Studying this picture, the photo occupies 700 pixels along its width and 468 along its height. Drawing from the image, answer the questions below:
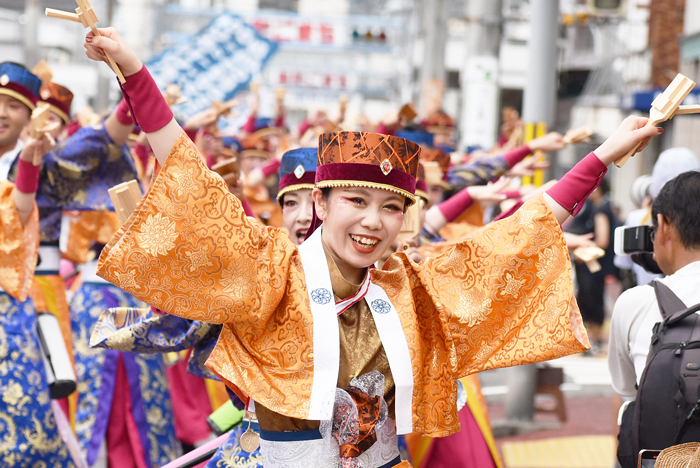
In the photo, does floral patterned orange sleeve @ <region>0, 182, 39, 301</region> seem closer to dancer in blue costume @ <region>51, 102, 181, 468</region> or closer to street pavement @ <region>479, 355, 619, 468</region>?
dancer in blue costume @ <region>51, 102, 181, 468</region>

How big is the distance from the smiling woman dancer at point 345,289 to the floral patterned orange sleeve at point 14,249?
1.88 m

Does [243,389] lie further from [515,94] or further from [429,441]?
[515,94]

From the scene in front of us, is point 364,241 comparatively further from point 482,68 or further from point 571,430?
point 482,68

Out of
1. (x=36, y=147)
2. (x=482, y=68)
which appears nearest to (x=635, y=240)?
(x=36, y=147)

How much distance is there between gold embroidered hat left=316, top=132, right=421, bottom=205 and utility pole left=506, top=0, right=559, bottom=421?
4.21m

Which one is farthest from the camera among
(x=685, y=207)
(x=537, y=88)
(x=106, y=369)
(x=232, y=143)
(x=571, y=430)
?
(x=232, y=143)

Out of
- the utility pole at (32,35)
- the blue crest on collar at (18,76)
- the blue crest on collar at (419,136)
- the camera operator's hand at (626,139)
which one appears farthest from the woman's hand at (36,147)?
the utility pole at (32,35)

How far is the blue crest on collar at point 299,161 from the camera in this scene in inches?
143

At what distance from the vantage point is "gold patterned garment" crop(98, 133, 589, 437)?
7.76ft

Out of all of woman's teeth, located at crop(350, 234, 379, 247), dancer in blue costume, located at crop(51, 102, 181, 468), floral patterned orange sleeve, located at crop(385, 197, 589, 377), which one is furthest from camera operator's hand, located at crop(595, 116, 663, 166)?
dancer in blue costume, located at crop(51, 102, 181, 468)

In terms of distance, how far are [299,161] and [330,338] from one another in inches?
52.7

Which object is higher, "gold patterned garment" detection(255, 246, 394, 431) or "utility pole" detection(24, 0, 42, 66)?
"utility pole" detection(24, 0, 42, 66)

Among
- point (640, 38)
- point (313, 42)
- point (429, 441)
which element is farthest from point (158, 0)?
point (429, 441)

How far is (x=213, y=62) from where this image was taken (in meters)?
10.3
